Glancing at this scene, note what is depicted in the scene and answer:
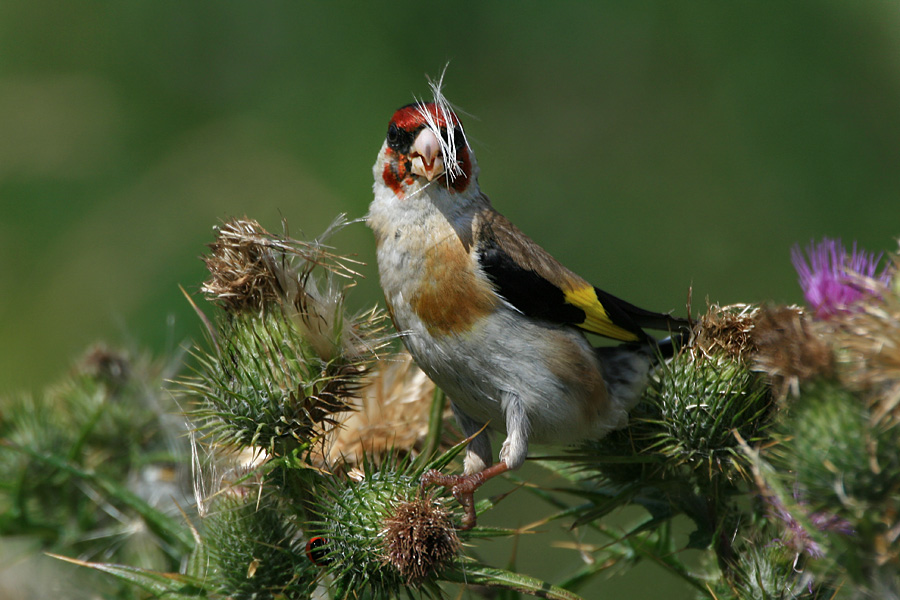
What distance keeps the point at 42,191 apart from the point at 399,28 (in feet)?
12.6

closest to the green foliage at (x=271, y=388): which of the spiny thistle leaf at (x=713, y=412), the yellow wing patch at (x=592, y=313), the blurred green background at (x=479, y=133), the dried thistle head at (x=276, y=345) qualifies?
the dried thistle head at (x=276, y=345)

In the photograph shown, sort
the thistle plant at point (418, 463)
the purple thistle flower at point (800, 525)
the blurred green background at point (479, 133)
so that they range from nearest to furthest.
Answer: the thistle plant at point (418, 463) < the purple thistle flower at point (800, 525) < the blurred green background at point (479, 133)

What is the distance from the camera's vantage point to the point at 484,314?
10.0 feet

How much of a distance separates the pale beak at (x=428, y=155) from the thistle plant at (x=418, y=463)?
0.41 metres

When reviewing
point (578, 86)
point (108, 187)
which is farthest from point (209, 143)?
point (578, 86)

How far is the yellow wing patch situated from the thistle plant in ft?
0.92

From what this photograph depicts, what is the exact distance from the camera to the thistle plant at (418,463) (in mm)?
2006

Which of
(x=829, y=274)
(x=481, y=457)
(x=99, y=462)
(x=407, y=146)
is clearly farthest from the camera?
(x=99, y=462)

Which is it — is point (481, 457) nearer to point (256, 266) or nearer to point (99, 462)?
point (256, 266)

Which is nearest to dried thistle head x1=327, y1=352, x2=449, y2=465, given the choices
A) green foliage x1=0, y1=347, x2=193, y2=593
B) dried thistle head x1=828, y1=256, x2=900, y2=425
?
green foliage x1=0, y1=347, x2=193, y2=593

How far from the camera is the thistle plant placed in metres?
2.01

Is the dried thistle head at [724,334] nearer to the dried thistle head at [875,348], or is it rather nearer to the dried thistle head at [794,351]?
the dried thistle head at [794,351]

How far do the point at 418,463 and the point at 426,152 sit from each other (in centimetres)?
121

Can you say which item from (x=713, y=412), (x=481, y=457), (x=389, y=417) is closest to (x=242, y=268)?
(x=389, y=417)
